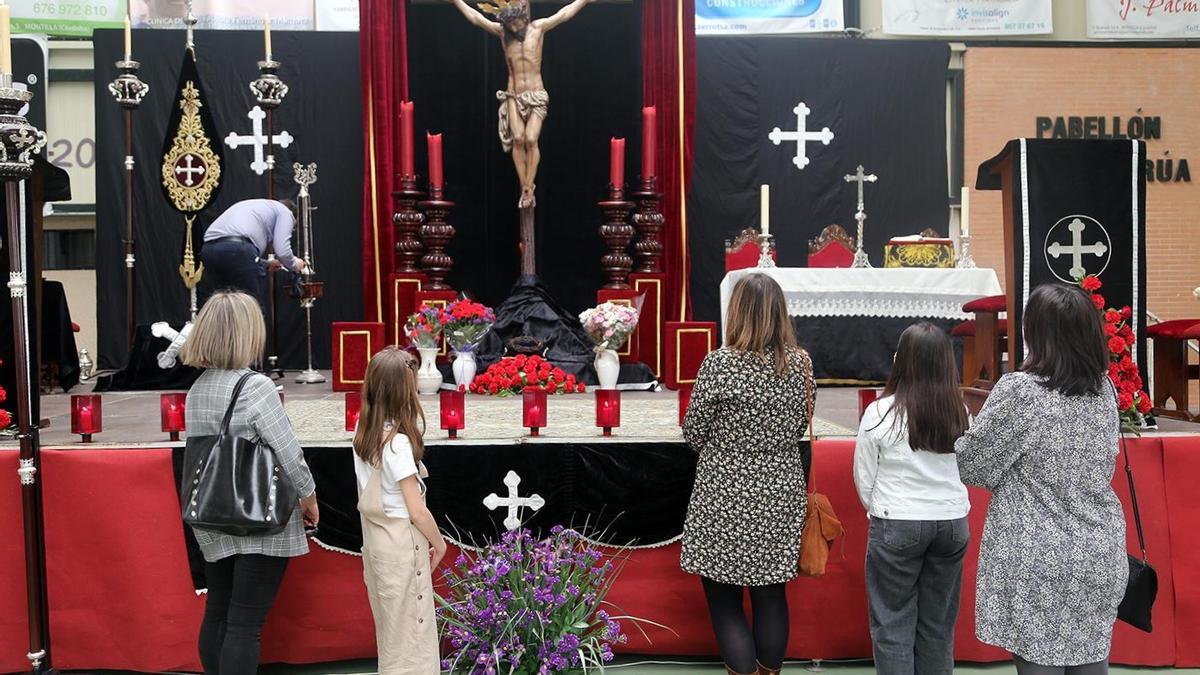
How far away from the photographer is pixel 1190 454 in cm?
402

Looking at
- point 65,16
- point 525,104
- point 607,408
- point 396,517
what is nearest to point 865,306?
point 525,104

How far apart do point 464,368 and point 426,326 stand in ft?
1.11

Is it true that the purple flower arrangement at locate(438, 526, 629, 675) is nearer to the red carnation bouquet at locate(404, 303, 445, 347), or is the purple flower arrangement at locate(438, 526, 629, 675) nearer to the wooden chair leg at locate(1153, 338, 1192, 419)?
the wooden chair leg at locate(1153, 338, 1192, 419)

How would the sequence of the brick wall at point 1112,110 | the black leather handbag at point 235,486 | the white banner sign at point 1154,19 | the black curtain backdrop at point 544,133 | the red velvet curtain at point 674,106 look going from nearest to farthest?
the black leather handbag at point 235,486, the red velvet curtain at point 674,106, the black curtain backdrop at point 544,133, the brick wall at point 1112,110, the white banner sign at point 1154,19

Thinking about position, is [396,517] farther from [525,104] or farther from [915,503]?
[525,104]

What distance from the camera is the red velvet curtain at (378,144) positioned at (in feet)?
23.3

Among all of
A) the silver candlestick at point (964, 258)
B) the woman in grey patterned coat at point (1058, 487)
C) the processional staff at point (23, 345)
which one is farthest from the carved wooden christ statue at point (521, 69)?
the woman in grey patterned coat at point (1058, 487)

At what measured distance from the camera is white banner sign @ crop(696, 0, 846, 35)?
10281 mm

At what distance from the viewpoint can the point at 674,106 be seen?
287 inches

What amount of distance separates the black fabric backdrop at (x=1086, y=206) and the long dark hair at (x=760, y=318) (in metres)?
1.43

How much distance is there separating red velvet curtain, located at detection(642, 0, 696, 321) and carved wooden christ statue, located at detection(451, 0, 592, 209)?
1.83ft

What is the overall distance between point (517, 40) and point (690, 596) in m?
4.29

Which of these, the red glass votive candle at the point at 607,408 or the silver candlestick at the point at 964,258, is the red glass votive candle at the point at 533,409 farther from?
the silver candlestick at the point at 964,258

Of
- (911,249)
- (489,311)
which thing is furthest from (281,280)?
(911,249)
